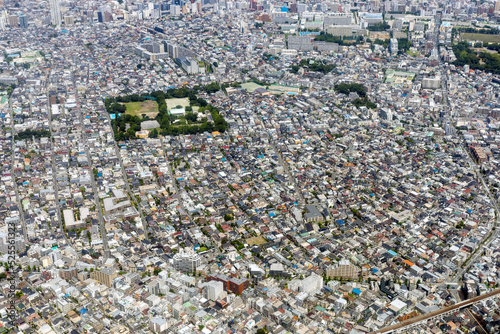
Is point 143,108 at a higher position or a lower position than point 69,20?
lower

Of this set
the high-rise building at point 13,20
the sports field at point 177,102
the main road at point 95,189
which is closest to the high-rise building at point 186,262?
the main road at point 95,189

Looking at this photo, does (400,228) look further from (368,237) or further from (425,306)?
(425,306)

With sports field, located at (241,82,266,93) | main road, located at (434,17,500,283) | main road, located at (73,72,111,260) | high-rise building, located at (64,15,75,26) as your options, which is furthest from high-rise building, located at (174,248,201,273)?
high-rise building, located at (64,15,75,26)

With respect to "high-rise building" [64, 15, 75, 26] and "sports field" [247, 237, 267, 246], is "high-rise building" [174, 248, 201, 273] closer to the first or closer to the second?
"sports field" [247, 237, 267, 246]

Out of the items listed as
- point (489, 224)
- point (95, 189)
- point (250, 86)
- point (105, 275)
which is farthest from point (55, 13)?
point (489, 224)

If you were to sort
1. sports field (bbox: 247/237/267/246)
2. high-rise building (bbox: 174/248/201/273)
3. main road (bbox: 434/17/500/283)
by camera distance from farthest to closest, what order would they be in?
sports field (bbox: 247/237/267/246), main road (bbox: 434/17/500/283), high-rise building (bbox: 174/248/201/273)

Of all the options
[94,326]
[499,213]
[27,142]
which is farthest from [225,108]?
[94,326]

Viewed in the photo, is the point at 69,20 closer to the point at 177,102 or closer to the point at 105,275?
the point at 177,102

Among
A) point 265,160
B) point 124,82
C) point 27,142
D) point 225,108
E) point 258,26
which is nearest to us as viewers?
point 265,160
